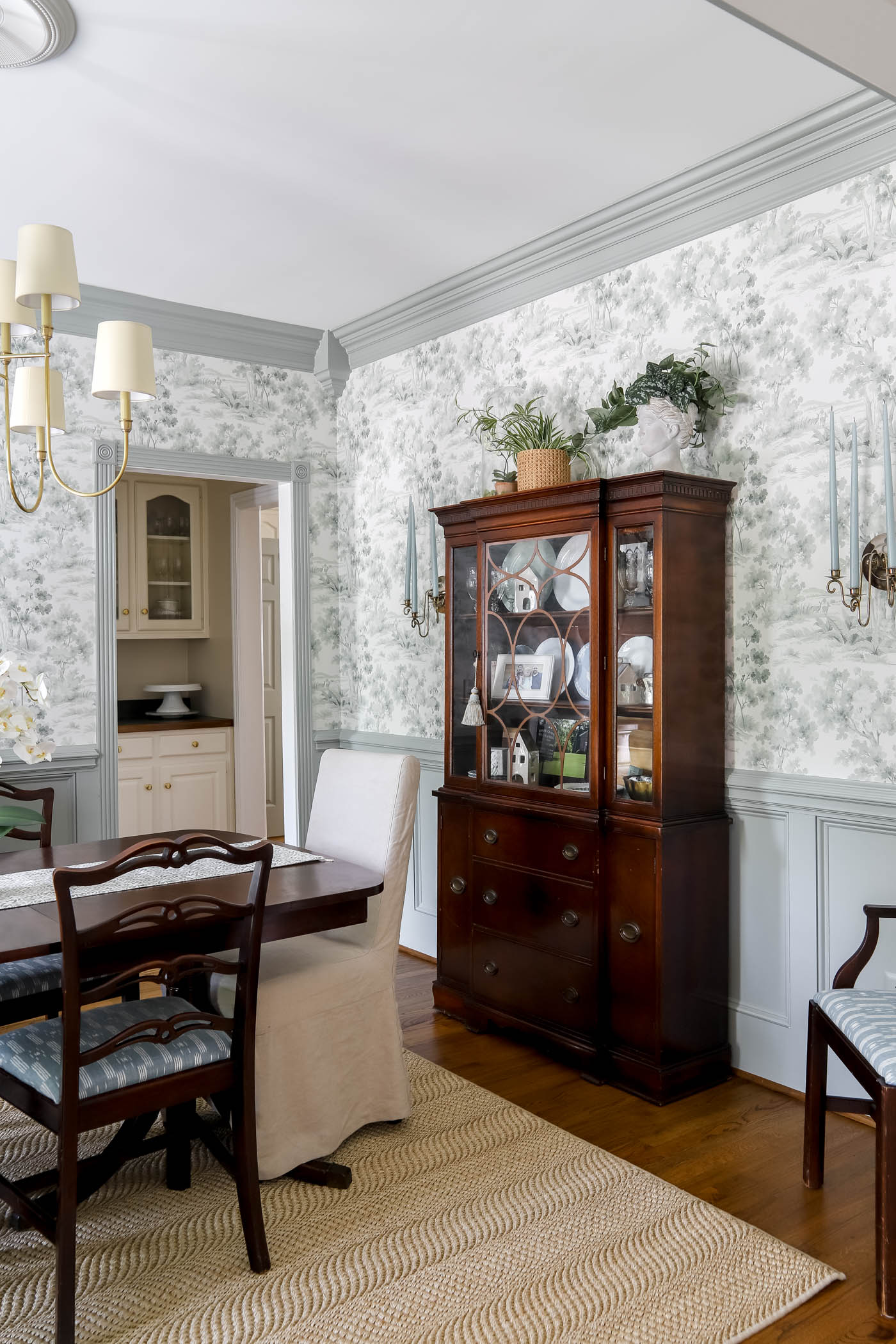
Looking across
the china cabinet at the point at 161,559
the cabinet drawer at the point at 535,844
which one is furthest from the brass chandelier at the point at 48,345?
the china cabinet at the point at 161,559


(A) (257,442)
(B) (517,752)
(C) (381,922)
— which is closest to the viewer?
(C) (381,922)

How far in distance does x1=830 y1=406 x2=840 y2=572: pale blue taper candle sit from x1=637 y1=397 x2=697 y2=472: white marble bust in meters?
0.42

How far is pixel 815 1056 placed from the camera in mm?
2430

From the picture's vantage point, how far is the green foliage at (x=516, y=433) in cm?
355

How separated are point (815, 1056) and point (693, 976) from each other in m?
0.63

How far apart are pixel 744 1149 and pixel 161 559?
480 cm

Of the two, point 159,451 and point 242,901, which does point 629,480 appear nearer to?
point 242,901

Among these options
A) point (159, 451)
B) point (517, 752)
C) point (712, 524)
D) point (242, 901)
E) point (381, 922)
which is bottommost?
point (381, 922)

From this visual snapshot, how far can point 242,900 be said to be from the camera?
2320mm

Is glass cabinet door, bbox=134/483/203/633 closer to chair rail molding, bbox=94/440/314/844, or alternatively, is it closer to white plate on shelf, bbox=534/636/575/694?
chair rail molding, bbox=94/440/314/844

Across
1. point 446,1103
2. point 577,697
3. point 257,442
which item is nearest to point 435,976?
point 446,1103

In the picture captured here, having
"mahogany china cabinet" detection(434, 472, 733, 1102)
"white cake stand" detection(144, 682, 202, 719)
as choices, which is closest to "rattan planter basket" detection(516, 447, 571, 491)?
"mahogany china cabinet" detection(434, 472, 733, 1102)

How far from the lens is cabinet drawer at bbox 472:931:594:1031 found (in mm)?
3170

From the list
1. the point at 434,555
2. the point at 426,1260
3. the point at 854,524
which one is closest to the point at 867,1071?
the point at 426,1260
